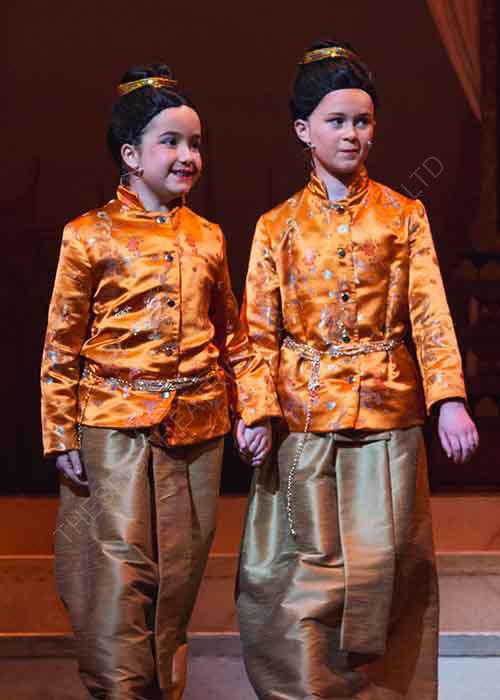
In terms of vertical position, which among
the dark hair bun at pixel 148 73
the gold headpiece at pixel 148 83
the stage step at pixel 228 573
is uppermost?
the dark hair bun at pixel 148 73

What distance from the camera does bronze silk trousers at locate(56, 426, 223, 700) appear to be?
92.7 inches

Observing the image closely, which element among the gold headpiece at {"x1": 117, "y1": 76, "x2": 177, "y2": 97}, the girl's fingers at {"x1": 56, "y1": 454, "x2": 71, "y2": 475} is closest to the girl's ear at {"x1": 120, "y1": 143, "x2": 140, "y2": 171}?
the gold headpiece at {"x1": 117, "y1": 76, "x2": 177, "y2": 97}

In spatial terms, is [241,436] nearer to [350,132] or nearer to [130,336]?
[130,336]

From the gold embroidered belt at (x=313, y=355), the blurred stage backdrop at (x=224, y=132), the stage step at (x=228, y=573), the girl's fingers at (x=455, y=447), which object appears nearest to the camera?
the girl's fingers at (x=455, y=447)

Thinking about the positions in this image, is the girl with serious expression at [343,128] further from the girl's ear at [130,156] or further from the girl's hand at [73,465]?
the girl's hand at [73,465]

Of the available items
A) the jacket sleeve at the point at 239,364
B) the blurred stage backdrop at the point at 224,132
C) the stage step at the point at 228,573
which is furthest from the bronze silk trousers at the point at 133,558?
the blurred stage backdrop at the point at 224,132

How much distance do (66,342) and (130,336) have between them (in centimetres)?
12

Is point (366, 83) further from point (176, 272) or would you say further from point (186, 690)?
point (186, 690)

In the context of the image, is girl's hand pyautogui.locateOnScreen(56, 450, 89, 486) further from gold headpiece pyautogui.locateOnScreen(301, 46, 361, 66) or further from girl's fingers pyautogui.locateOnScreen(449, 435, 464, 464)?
gold headpiece pyautogui.locateOnScreen(301, 46, 361, 66)

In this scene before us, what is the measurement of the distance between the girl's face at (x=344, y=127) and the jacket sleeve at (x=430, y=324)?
17 cm

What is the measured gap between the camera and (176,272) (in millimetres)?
2406

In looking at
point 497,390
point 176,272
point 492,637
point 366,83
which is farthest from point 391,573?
point 497,390

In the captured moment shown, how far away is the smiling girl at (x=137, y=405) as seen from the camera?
93.4 inches

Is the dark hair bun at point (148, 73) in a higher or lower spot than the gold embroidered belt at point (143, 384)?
higher
